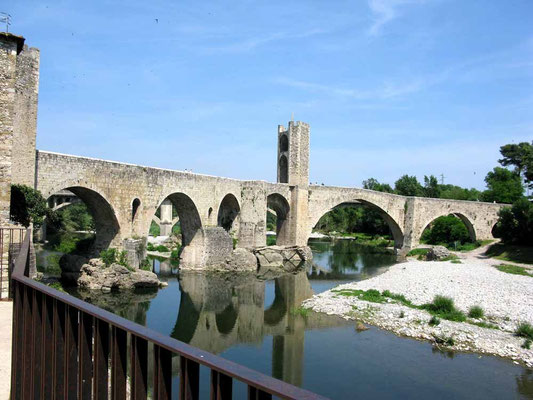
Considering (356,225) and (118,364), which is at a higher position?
(118,364)

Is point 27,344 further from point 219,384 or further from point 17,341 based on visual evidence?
point 219,384

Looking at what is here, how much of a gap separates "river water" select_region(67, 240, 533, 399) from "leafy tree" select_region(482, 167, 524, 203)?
1205 inches

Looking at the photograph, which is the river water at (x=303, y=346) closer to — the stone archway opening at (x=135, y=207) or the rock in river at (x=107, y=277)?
the rock in river at (x=107, y=277)

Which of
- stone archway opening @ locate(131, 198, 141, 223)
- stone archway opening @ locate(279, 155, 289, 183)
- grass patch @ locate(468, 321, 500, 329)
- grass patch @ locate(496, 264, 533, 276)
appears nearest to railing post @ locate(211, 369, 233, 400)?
grass patch @ locate(468, 321, 500, 329)

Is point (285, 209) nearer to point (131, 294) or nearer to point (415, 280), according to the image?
point (415, 280)

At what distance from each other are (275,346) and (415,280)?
9.22m

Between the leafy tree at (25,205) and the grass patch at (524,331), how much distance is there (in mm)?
12222

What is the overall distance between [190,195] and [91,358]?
59.7 ft

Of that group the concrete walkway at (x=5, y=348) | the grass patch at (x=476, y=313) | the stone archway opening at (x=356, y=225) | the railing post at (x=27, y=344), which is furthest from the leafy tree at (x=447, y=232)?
the railing post at (x=27, y=344)

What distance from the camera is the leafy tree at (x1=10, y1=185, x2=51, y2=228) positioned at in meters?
10.8

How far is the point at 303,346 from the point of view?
10.9 metres

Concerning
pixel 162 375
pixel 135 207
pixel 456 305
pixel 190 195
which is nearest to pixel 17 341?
pixel 162 375

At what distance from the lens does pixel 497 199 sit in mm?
42500

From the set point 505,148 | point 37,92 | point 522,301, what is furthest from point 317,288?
point 505,148
